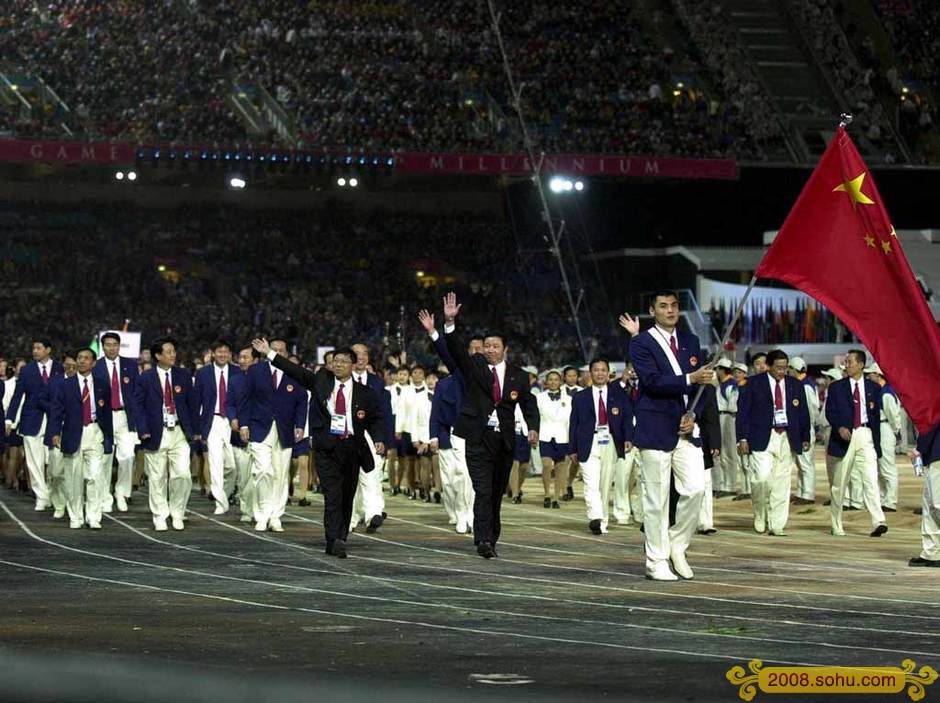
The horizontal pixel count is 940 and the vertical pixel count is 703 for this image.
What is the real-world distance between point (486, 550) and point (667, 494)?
7.51ft

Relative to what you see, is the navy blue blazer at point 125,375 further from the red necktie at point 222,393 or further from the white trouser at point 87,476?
the red necktie at point 222,393

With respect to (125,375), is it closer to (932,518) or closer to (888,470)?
(932,518)

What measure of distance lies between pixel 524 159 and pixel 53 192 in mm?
13671

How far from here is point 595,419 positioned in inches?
728

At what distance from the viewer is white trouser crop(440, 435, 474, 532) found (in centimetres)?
1748

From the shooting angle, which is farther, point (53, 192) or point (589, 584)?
point (53, 192)

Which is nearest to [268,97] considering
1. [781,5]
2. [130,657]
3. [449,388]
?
[781,5]

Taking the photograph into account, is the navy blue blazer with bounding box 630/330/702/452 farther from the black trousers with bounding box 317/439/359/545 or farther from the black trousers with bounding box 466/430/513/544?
the black trousers with bounding box 317/439/359/545

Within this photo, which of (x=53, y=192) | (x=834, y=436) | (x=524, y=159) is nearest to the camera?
(x=834, y=436)

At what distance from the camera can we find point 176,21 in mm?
48781

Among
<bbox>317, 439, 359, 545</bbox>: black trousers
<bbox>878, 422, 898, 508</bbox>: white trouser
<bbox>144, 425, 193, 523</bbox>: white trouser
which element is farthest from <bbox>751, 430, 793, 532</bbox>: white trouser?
<bbox>144, 425, 193, 523</bbox>: white trouser

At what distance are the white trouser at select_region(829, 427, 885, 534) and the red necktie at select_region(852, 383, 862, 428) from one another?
64mm

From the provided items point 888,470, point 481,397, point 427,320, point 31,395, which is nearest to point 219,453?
point 31,395

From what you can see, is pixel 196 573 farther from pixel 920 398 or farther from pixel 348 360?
pixel 920 398
